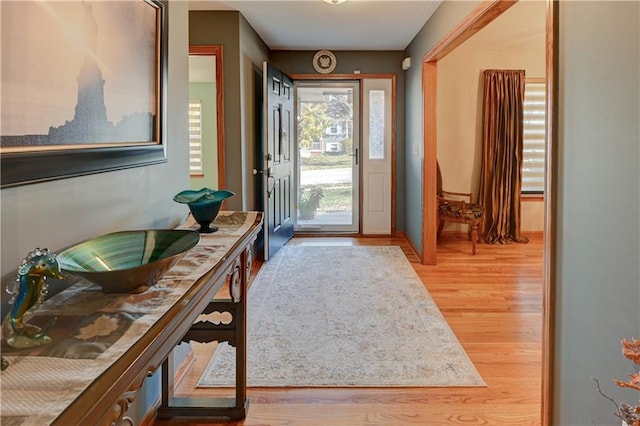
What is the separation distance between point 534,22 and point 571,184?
3645 millimetres

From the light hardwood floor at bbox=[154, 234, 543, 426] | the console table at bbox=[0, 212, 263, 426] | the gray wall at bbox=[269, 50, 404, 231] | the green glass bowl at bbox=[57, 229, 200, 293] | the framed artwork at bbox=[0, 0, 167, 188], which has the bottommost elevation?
the light hardwood floor at bbox=[154, 234, 543, 426]

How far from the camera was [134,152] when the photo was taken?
1674 millimetres

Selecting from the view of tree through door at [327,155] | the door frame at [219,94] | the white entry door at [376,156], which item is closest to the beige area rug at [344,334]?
the door frame at [219,94]

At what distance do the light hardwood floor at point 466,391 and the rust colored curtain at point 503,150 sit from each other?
1898mm

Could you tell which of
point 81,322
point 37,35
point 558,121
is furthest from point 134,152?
point 558,121

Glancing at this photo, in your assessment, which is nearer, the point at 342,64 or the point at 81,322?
the point at 81,322

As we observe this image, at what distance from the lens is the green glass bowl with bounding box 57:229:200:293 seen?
1.04 meters

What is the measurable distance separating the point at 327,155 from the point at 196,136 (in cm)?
192

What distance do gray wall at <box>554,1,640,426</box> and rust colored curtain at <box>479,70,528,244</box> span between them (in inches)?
161

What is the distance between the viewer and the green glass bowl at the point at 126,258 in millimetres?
1044

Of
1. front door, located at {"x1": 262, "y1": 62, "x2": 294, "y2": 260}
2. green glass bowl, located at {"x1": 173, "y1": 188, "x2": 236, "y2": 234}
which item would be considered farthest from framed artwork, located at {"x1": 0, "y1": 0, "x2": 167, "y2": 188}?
front door, located at {"x1": 262, "y1": 62, "x2": 294, "y2": 260}

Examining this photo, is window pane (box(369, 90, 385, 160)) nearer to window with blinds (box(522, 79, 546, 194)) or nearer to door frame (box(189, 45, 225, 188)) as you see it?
window with blinds (box(522, 79, 546, 194))

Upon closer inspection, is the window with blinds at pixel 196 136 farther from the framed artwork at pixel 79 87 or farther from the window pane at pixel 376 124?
the framed artwork at pixel 79 87

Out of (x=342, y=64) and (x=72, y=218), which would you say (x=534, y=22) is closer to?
(x=342, y=64)
